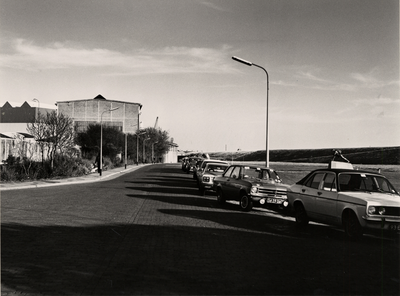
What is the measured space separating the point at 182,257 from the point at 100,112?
8052cm

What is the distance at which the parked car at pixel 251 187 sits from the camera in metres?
14.8

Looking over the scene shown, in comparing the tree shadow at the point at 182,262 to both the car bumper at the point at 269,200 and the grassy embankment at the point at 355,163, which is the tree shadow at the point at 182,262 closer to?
the car bumper at the point at 269,200

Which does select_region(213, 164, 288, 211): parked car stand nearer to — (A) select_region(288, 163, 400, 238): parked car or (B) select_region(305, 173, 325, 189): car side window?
(A) select_region(288, 163, 400, 238): parked car

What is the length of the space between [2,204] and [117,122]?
70.2 metres

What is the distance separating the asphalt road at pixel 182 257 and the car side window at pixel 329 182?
1.13 meters

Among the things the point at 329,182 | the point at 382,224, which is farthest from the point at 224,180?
the point at 382,224

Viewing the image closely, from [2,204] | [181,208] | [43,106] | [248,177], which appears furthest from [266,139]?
[43,106]

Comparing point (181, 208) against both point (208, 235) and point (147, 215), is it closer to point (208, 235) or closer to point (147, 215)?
point (147, 215)

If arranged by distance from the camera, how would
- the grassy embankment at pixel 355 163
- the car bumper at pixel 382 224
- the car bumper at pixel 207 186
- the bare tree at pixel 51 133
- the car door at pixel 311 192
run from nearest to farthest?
the car bumper at pixel 382 224, the car door at pixel 311 192, the car bumper at pixel 207 186, the bare tree at pixel 51 133, the grassy embankment at pixel 355 163

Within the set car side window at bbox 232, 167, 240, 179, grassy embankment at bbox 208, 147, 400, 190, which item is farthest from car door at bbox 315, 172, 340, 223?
grassy embankment at bbox 208, 147, 400, 190

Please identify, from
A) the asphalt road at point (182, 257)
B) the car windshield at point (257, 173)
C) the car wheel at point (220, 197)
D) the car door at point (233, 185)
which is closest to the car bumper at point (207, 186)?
the car wheel at point (220, 197)

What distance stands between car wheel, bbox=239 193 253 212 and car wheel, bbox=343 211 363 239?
5052mm

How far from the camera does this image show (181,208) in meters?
15.3

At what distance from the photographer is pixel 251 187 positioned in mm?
14883
